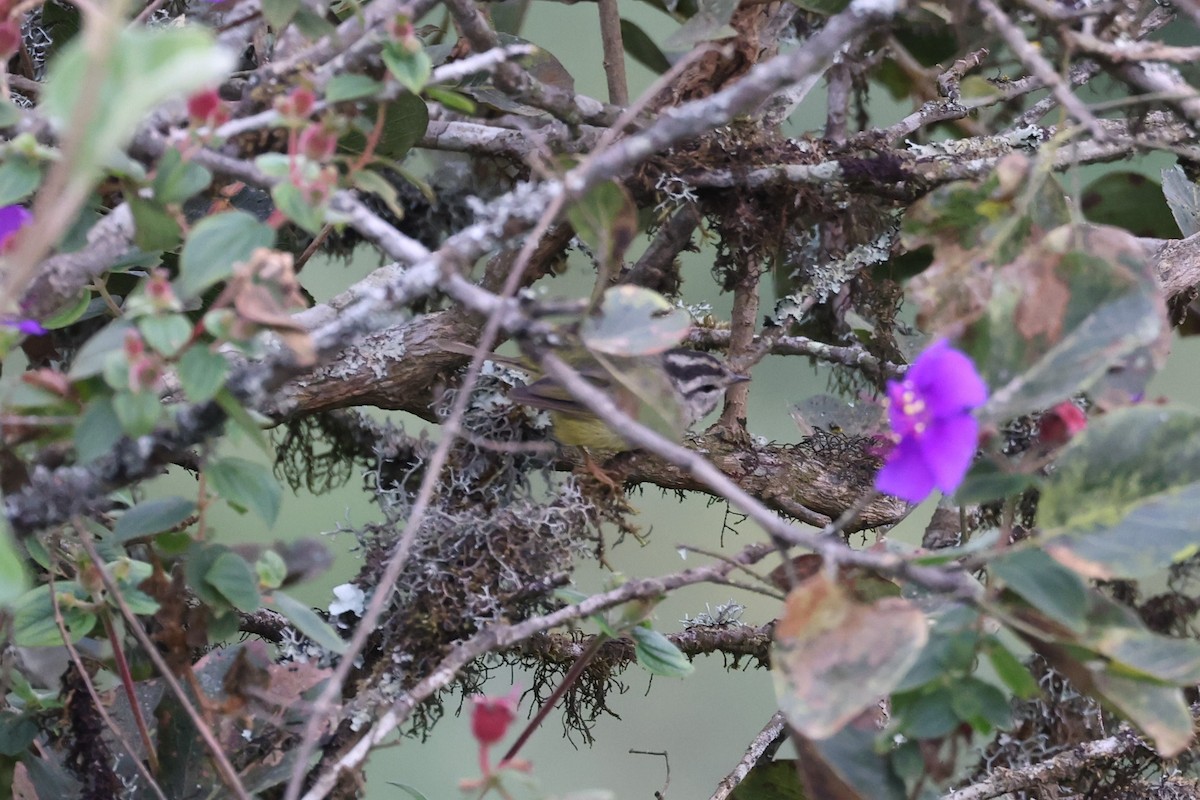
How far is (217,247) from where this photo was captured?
0.58m

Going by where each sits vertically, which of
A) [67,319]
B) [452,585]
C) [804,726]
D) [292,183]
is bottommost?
[452,585]

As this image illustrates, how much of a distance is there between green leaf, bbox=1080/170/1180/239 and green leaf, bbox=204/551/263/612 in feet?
3.97

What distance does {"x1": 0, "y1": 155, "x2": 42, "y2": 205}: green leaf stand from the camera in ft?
2.10

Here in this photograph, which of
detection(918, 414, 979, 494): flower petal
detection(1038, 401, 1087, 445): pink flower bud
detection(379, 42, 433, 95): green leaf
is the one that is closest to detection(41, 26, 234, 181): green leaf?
detection(379, 42, 433, 95): green leaf

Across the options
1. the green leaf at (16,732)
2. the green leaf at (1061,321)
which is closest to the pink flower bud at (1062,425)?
the green leaf at (1061,321)

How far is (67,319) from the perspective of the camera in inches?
30.7

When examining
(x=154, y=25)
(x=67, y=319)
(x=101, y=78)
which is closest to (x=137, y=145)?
(x=67, y=319)

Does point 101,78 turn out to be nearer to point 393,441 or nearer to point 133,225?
point 133,225

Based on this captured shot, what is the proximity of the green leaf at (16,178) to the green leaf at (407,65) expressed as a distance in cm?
22

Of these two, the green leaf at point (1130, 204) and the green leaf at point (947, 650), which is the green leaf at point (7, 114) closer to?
the green leaf at point (947, 650)

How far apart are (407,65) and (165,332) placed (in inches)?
9.0

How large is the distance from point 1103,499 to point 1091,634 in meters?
0.07

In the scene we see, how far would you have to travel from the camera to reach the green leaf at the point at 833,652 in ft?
1.71

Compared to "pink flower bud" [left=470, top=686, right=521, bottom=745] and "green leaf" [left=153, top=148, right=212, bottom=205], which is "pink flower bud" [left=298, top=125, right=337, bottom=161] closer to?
"green leaf" [left=153, top=148, right=212, bottom=205]
